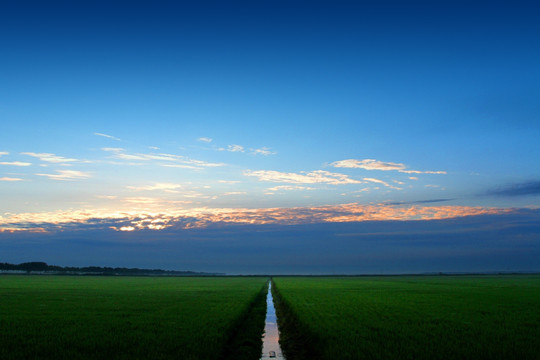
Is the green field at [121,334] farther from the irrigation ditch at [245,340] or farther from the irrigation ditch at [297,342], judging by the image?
the irrigation ditch at [297,342]

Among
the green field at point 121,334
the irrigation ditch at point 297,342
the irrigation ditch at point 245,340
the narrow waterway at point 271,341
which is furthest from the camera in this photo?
the narrow waterway at point 271,341

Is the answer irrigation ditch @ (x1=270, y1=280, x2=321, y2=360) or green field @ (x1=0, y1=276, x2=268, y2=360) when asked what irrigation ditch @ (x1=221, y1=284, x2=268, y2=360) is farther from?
irrigation ditch @ (x1=270, y1=280, x2=321, y2=360)

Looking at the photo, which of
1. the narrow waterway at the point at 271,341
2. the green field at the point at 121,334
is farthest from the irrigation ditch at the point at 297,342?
the green field at the point at 121,334

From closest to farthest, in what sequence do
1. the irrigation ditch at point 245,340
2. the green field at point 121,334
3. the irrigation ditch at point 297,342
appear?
the green field at point 121,334
the irrigation ditch at point 245,340
the irrigation ditch at point 297,342

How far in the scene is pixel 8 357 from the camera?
1303 centimetres

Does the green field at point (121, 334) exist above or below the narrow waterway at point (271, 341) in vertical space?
above

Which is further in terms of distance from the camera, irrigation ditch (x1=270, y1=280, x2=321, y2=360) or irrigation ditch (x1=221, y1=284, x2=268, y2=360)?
irrigation ditch (x1=270, y1=280, x2=321, y2=360)

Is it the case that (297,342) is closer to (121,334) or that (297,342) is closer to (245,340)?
(245,340)

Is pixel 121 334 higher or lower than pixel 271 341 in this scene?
higher

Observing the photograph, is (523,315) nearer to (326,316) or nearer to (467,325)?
(467,325)

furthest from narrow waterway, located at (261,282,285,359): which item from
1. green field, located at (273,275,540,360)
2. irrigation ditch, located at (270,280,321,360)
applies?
green field, located at (273,275,540,360)

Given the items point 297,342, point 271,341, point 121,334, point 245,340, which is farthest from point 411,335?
point 121,334

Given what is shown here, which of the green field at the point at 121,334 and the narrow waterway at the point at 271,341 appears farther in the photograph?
the narrow waterway at the point at 271,341

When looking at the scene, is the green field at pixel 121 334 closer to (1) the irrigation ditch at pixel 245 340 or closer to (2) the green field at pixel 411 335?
→ (1) the irrigation ditch at pixel 245 340
